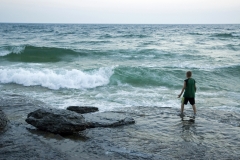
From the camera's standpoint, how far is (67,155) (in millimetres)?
4871

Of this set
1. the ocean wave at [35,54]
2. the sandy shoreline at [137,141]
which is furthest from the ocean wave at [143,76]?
the ocean wave at [35,54]

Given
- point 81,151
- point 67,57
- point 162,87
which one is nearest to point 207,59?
point 162,87

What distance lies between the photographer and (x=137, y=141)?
5793 millimetres

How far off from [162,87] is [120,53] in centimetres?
1214

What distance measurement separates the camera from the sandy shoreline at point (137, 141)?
500cm

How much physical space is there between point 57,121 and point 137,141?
1855 millimetres

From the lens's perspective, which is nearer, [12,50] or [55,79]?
[55,79]

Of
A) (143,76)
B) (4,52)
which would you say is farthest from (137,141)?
(4,52)

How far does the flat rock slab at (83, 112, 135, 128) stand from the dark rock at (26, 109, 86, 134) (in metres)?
0.48

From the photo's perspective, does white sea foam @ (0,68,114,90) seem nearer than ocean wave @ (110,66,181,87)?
Yes

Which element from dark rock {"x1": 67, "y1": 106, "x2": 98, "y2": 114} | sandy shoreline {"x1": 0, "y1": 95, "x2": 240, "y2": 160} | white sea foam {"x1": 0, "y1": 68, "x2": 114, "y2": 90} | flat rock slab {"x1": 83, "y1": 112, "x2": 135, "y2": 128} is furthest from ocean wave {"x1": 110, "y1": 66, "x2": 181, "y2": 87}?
flat rock slab {"x1": 83, "y1": 112, "x2": 135, "y2": 128}

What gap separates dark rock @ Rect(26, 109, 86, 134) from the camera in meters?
5.91

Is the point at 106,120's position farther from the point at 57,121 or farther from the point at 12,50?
the point at 12,50

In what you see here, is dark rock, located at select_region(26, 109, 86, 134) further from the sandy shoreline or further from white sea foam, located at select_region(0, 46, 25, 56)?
white sea foam, located at select_region(0, 46, 25, 56)
